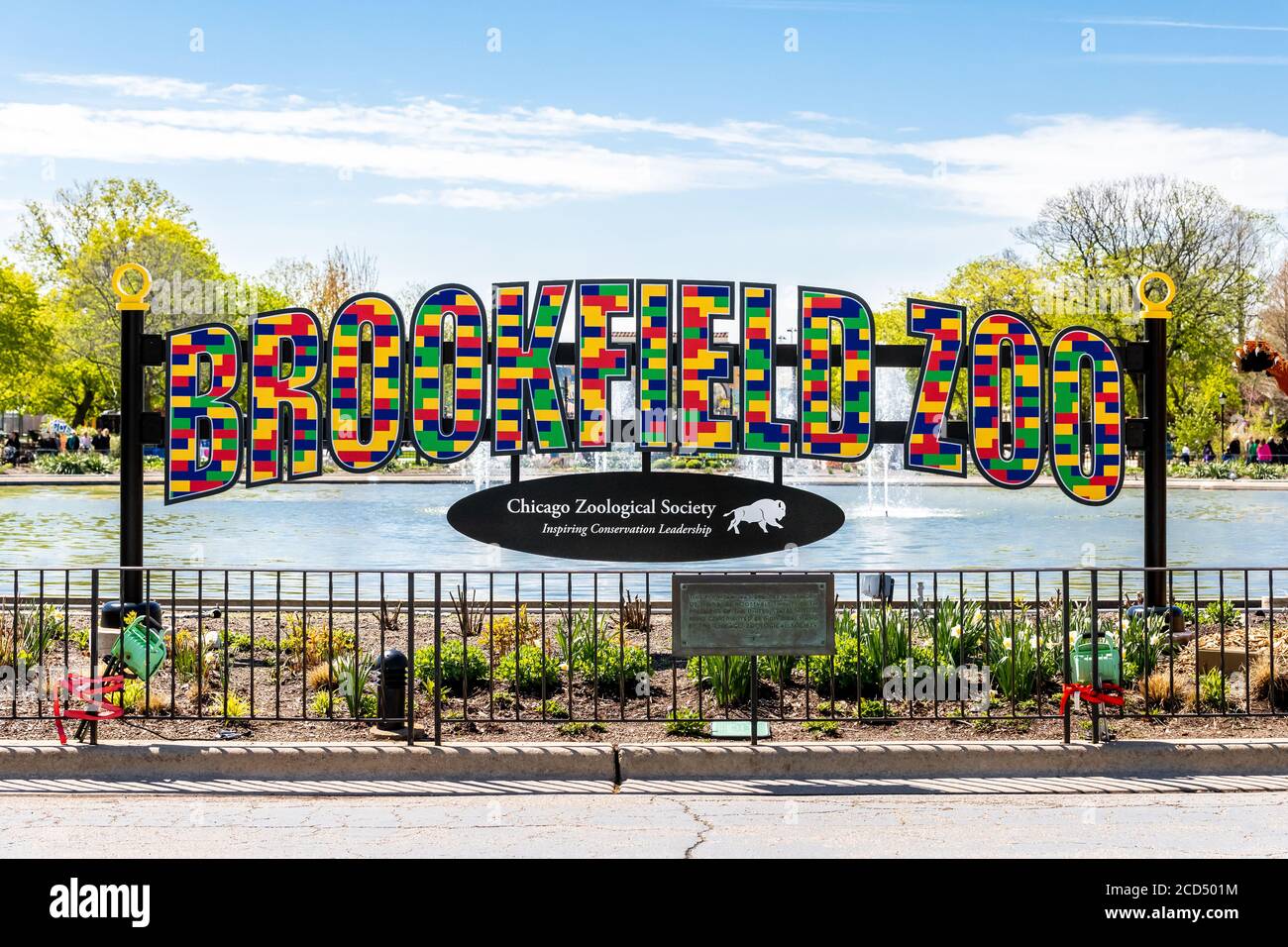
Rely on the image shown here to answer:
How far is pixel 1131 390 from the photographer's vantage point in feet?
188

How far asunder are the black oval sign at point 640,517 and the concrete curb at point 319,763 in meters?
3.71

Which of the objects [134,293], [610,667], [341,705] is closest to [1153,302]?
[610,667]

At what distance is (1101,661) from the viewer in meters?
9.33

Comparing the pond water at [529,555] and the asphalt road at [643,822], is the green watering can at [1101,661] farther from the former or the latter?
the pond water at [529,555]

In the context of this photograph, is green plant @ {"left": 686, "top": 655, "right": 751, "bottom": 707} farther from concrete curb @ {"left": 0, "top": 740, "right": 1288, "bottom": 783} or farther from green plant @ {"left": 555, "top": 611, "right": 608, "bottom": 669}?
concrete curb @ {"left": 0, "top": 740, "right": 1288, "bottom": 783}

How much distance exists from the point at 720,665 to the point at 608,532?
2.70m

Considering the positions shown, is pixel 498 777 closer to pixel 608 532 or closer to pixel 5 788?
pixel 5 788

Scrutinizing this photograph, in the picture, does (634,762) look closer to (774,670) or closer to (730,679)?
(730,679)

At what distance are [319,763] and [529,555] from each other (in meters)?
12.8

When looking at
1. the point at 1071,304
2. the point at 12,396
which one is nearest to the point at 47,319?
the point at 12,396

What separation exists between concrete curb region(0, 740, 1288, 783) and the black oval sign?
12.0ft

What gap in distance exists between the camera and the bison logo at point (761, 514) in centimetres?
1172

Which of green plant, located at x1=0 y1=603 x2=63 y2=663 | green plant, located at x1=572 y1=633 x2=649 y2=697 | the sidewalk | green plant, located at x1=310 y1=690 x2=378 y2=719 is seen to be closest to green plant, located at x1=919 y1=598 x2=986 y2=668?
green plant, located at x1=572 y1=633 x2=649 y2=697

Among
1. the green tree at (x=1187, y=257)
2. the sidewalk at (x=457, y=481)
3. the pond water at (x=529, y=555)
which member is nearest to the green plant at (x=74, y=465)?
the sidewalk at (x=457, y=481)
